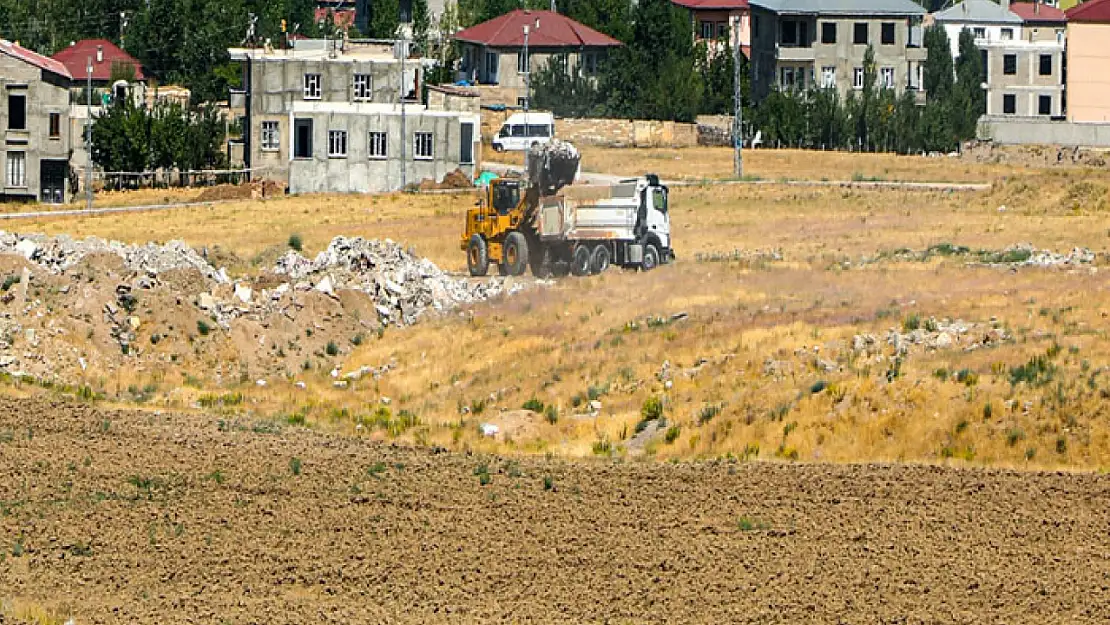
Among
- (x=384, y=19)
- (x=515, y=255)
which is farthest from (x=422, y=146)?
(x=384, y=19)

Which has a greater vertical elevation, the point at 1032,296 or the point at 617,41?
the point at 617,41

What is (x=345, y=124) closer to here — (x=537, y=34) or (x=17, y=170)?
(x=17, y=170)

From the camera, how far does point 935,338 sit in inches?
1697

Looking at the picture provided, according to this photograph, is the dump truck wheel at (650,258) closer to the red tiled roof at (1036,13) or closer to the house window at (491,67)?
the house window at (491,67)

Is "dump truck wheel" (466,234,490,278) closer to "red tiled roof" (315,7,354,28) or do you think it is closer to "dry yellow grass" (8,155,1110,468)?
"dry yellow grass" (8,155,1110,468)

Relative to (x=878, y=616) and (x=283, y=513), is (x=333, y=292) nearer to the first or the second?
(x=283, y=513)

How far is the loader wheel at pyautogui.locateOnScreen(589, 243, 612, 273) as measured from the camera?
2315 inches

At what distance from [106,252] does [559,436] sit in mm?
15507

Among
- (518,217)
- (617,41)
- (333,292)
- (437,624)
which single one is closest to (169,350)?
(333,292)

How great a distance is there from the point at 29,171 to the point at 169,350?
154ft

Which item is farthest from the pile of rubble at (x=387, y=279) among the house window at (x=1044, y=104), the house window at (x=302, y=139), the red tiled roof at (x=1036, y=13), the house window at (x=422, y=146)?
the red tiled roof at (x=1036, y=13)

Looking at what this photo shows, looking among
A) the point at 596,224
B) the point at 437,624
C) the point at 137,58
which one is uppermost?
the point at 137,58

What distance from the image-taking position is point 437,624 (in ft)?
82.2

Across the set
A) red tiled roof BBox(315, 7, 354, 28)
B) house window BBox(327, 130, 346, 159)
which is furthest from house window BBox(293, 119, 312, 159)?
red tiled roof BBox(315, 7, 354, 28)
